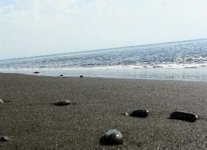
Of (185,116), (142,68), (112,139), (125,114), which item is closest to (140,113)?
(125,114)

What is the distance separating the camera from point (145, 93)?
11.0m

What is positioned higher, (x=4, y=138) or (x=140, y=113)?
(x=4, y=138)

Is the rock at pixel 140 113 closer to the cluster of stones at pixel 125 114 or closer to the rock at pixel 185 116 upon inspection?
the cluster of stones at pixel 125 114

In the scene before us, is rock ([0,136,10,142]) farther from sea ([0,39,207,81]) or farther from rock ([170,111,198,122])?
sea ([0,39,207,81])

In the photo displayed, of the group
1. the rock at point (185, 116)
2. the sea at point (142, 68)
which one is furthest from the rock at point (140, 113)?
the sea at point (142, 68)

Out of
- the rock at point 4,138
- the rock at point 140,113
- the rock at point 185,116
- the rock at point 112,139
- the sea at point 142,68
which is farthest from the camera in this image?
the sea at point 142,68

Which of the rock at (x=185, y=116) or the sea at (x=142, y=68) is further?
the sea at (x=142, y=68)

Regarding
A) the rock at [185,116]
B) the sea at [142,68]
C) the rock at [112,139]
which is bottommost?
the sea at [142,68]

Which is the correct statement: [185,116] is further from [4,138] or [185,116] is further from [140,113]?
[4,138]

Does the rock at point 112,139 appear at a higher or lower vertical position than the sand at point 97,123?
higher

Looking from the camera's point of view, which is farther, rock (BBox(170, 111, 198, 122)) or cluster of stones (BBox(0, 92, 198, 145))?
rock (BBox(170, 111, 198, 122))

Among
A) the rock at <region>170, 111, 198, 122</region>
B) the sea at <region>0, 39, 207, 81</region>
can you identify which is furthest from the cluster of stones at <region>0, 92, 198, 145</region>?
the sea at <region>0, 39, 207, 81</region>

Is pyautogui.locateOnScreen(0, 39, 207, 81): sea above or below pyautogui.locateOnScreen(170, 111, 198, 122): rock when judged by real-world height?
below

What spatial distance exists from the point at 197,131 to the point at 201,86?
21.3 feet
